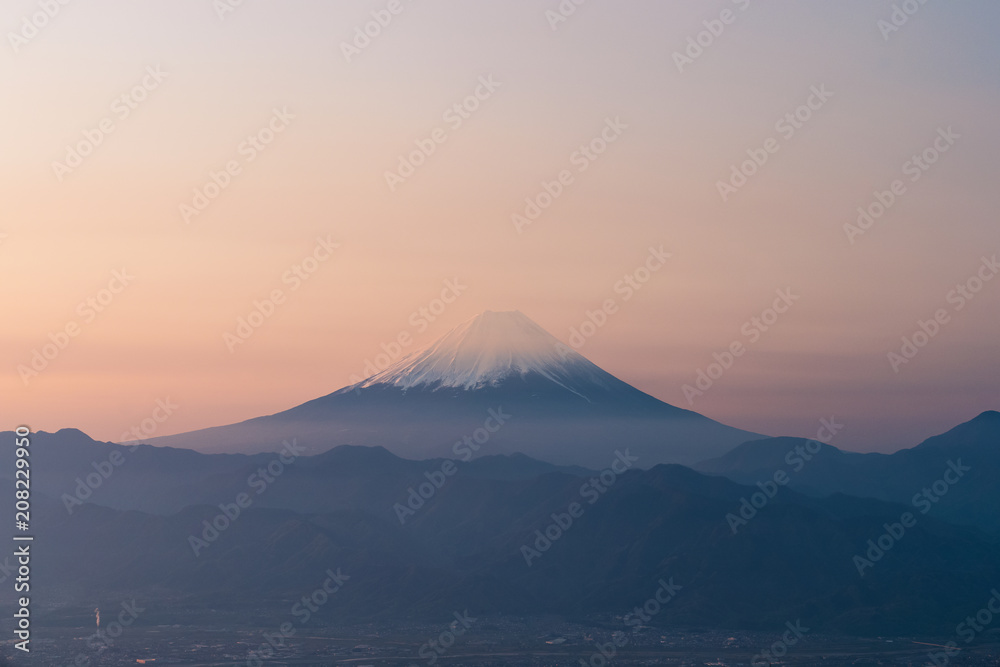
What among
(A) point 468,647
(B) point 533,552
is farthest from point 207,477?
(A) point 468,647

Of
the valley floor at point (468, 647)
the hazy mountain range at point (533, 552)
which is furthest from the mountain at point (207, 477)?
the valley floor at point (468, 647)

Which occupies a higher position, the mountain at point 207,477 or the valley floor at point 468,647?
the mountain at point 207,477

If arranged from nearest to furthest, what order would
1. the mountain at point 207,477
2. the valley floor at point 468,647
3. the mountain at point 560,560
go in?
the valley floor at point 468,647, the mountain at point 560,560, the mountain at point 207,477

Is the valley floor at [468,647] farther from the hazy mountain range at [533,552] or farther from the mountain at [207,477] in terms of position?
the mountain at [207,477]

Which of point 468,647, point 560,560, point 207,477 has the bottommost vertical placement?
point 468,647

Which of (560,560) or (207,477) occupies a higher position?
(207,477)

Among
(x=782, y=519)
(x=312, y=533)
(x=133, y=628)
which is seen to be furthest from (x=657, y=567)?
(x=133, y=628)

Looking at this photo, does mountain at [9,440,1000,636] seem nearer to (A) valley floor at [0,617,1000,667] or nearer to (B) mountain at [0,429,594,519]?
(A) valley floor at [0,617,1000,667]

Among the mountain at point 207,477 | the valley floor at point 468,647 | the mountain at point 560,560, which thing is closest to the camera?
the valley floor at point 468,647

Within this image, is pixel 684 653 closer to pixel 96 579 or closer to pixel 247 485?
pixel 96 579

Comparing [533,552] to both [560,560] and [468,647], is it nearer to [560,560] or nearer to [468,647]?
[560,560]

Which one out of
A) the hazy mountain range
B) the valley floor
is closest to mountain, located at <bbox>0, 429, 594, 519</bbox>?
the hazy mountain range

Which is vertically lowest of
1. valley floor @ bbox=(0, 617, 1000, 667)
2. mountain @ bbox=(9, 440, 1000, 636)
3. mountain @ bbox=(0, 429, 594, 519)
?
valley floor @ bbox=(0, 617, 1000, 667)
